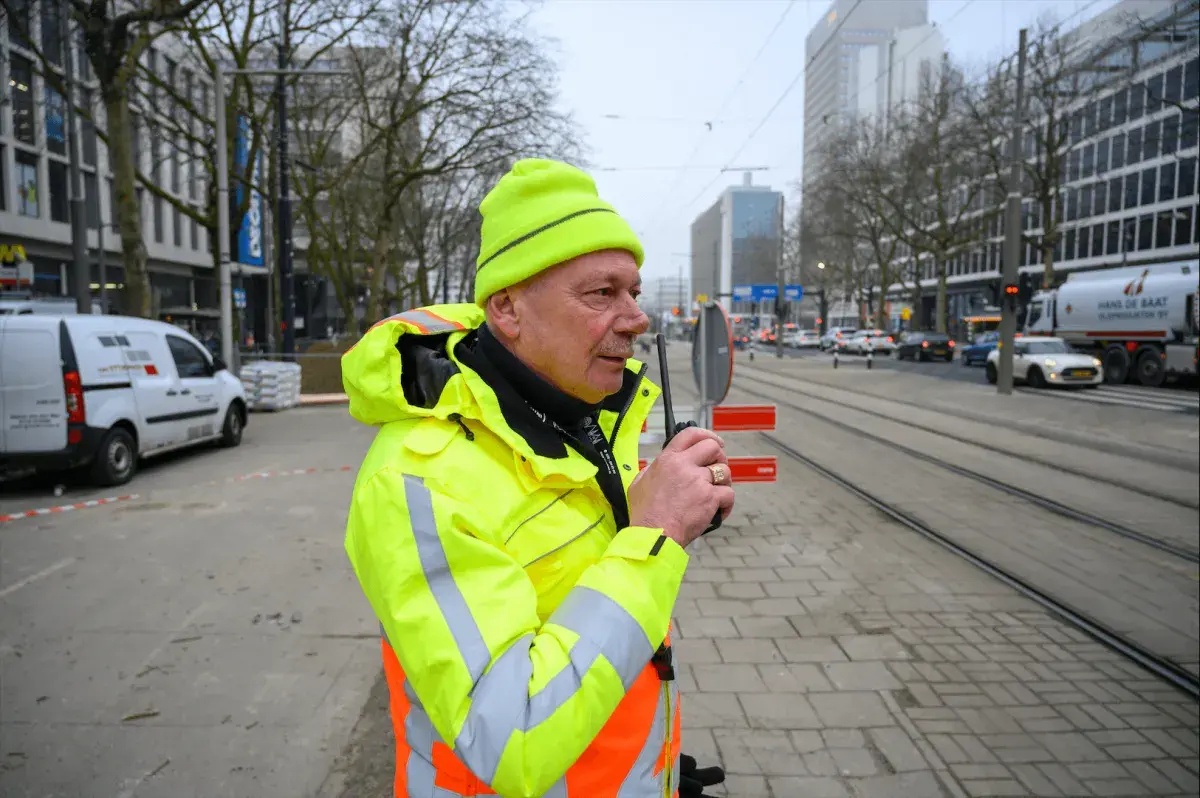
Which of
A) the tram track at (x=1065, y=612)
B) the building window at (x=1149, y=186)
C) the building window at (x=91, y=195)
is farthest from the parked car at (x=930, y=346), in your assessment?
the building window at (x=91, y=195)

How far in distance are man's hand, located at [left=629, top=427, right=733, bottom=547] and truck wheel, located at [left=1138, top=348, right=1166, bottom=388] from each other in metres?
25.8

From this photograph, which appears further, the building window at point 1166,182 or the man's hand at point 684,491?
the building window at point 1166,182

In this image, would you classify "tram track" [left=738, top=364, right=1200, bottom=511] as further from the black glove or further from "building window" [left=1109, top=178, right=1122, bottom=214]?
"building window" [left=1109, top=178, right=1122, bottom=214]

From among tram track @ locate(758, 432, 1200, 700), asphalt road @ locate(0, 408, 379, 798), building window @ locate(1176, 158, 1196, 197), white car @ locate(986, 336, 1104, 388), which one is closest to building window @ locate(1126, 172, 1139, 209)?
building window @ locate(1176, 158, 1196, 197)

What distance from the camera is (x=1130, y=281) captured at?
79.4 ft

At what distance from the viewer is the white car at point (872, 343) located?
47906 millimetres

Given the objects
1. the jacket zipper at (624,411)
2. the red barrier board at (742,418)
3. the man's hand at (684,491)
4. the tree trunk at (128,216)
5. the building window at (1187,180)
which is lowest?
the red barrier board at (742,418)

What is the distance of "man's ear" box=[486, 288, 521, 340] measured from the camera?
1469 millimetres

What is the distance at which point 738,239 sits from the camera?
104 m

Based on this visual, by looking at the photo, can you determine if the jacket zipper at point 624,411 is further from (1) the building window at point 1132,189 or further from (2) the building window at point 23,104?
(1) the building window at point 1132,189

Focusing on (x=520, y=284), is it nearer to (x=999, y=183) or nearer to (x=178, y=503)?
(x=178, y=503)

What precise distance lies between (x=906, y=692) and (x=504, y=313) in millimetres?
3202

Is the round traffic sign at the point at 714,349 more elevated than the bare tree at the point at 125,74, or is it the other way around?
the bare tree at the point at 125,74

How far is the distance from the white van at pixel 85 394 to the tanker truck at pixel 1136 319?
2299 cm
